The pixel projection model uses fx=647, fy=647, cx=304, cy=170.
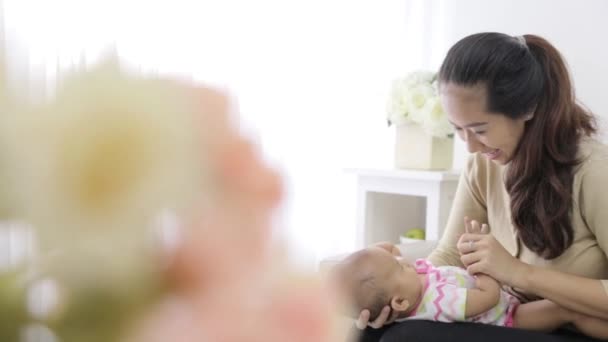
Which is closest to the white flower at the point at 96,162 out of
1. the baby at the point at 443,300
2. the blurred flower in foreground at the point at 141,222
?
the blurred flower in foreground at the point at 141,222

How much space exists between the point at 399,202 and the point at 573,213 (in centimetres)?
139

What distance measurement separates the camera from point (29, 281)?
100 mm

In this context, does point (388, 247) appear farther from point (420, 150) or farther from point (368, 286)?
point (420, 150)

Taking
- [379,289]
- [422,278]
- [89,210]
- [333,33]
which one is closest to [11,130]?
[89,210]

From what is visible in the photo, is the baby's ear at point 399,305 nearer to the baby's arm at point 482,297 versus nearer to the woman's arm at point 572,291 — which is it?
the baby's arm at point 482,297

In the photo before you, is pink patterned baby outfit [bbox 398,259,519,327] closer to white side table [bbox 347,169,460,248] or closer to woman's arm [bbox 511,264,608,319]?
woman's arm [bbox 511,264,608,319]

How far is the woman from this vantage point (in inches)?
50.8

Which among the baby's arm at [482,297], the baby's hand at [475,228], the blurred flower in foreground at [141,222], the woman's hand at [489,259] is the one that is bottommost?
the baby's arm at [482,297]

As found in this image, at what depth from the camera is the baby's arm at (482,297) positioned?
132 cm

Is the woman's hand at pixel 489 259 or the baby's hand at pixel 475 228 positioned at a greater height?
the baby's hand at pixel 475 228

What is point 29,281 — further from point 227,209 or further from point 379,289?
point 379,289

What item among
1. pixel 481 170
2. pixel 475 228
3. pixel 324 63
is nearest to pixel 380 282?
pixel 475 228

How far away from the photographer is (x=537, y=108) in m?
1.38

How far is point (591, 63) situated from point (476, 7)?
1.96ft
